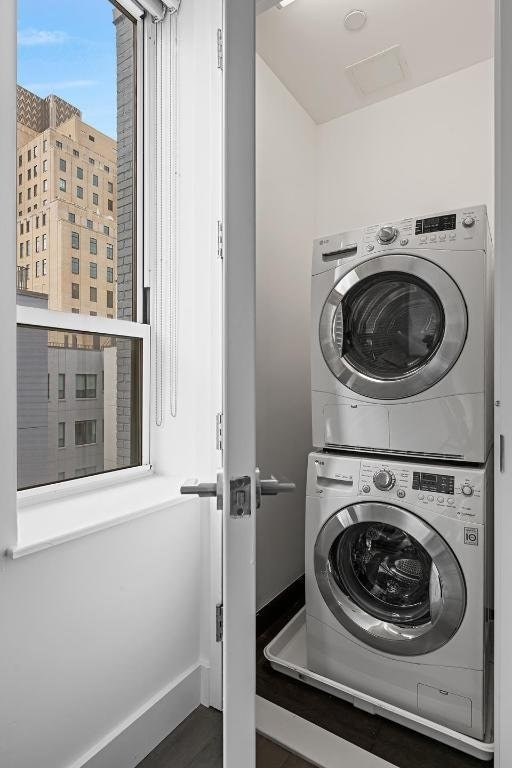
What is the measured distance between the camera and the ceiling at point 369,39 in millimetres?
1721

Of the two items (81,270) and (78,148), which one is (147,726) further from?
(78,148)

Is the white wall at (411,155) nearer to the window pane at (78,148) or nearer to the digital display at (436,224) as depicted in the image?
the digital display at (436,224)

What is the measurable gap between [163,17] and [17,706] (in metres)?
2.04

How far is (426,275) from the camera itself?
1.43m

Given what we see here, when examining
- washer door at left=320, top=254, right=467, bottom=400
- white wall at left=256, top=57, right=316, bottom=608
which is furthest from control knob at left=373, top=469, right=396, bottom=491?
white wall at left=256, top=57, right=316, bottom=608

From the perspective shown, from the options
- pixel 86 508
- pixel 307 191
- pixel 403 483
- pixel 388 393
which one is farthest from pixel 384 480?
pixel 307 191

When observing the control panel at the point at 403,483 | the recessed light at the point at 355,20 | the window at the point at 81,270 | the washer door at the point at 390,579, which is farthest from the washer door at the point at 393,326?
the recessed light at the point at 355,20

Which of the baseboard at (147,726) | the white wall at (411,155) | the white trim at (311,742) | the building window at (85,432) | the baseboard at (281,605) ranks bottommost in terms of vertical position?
the white trim at (311,742)

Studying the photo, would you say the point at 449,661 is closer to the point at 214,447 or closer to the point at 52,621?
the point at 214,447

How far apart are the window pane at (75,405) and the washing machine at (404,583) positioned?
28.6 inches

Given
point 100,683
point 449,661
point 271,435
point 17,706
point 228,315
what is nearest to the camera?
point 228,315

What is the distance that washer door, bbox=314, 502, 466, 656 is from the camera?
4.43 ft

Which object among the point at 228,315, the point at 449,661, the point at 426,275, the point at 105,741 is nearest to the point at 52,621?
the point at 105,741

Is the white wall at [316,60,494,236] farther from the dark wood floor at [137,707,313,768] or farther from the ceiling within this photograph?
the dark wood floor at [137,707,313,768]
